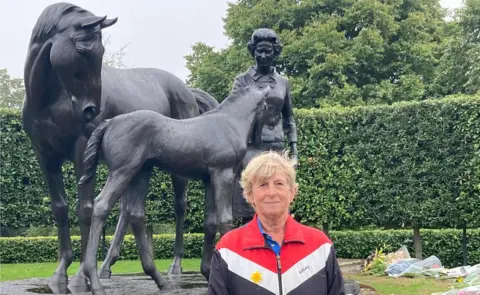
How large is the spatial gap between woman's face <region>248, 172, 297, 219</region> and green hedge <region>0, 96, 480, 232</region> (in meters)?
12.0

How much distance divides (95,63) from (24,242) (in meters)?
12.6

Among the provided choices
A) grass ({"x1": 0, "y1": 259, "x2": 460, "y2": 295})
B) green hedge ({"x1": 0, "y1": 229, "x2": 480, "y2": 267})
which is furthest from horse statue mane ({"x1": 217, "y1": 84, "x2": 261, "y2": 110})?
green hedge ({"x1": 0, "y1": 229, "x2": 480, "y2": 267})

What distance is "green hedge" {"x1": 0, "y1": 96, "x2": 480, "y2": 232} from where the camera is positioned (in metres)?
13.9

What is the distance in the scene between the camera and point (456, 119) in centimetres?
1384

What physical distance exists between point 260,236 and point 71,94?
337 centimetres

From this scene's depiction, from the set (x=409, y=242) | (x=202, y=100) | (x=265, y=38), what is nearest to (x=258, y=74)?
(x=265, y=38)

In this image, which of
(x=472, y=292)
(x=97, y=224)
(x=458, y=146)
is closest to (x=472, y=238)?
(x=458, y=146)

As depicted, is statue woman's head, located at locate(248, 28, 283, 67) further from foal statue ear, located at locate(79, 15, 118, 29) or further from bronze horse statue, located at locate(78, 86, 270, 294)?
foal statue ear, located at locate(79, 15, 118, 29)

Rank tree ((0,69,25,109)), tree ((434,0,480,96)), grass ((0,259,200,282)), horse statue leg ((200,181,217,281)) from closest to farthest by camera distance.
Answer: horse statue leg ((200,181,217,281))
grass ((0,259,200,282))
tree ((434,0,480,96))
tree ((0,69,25,109))

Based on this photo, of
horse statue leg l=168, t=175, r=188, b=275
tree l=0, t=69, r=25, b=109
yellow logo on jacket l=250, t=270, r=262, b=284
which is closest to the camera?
yellow logo on jacket l=250, t=270, r=262, b=284

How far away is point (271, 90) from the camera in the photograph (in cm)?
684

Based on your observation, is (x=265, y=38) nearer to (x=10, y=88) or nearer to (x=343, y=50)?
(x=343, y=50)

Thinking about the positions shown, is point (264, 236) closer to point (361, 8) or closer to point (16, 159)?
point (16, 159)

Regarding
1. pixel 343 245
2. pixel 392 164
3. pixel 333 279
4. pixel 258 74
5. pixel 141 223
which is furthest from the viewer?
pixel 343 245
